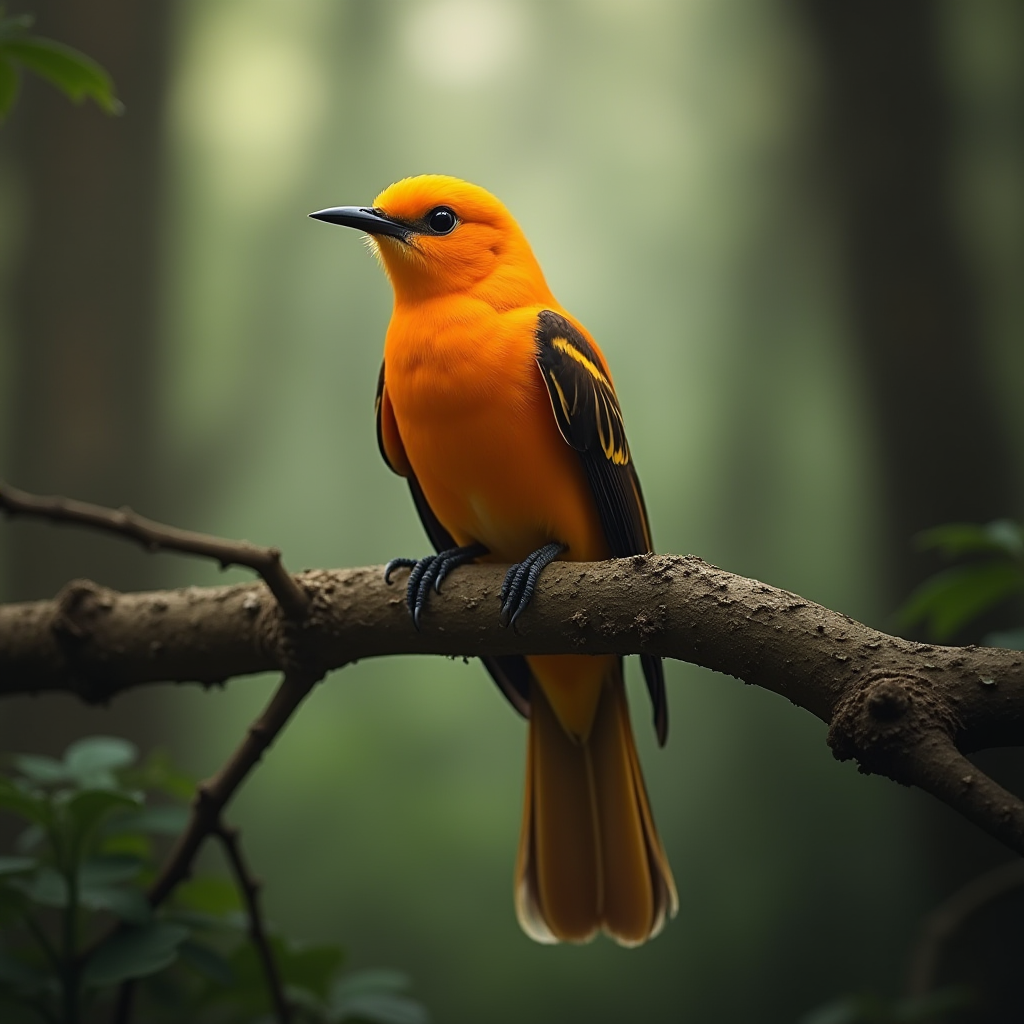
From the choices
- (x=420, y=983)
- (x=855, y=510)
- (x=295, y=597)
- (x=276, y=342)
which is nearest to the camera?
(x=295, y=597)

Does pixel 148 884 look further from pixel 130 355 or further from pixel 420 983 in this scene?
pixel 130 355

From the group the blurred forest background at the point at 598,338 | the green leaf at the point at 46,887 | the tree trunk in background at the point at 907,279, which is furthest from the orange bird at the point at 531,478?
the tree trunk in background at the point at 907,279

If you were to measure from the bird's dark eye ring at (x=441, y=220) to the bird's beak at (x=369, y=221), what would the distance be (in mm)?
36

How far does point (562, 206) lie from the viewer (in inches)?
103

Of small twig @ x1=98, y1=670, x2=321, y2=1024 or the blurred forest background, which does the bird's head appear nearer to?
small twig @ x1=98, y1=670, x2=321, y2=1024

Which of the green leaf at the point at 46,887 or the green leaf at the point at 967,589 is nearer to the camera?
the green leaf at the point at 46,887

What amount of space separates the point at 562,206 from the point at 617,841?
176 cm

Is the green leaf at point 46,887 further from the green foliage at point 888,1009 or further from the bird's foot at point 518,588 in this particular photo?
the green foliage at point 888,1009

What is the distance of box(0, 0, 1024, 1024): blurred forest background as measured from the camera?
240cm

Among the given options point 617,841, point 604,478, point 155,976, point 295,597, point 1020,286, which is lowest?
point 155,976

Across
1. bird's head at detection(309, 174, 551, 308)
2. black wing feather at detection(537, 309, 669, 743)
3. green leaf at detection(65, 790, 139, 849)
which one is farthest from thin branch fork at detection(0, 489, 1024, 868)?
bird's head at detection(309, 174, 551, 308)

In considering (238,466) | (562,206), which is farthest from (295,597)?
(562,206)

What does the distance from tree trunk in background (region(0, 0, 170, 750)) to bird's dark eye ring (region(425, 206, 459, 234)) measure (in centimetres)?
153

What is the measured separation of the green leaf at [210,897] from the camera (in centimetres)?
152
